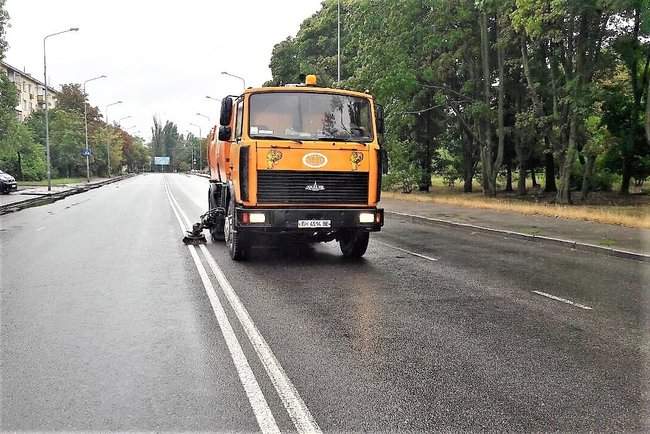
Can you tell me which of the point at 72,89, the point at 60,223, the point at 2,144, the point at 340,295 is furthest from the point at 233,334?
the point at 72,89

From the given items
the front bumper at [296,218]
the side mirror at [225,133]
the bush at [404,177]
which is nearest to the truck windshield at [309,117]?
the side mirror at [225,133]

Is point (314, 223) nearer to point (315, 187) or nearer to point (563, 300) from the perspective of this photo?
point (315, 187)

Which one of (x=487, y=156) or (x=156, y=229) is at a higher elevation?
(x=487, y=156)

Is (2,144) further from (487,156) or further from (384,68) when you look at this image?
(487,156)

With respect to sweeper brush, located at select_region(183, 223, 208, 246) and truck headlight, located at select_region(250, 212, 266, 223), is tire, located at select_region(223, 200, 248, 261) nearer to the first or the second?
truck headlight, located at select_region(250, 212, 266, 223)

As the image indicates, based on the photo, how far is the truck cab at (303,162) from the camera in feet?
30.5

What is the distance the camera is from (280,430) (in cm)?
362

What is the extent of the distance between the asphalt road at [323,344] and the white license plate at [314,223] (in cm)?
72

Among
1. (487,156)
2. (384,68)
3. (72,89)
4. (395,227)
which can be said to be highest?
(72,89)

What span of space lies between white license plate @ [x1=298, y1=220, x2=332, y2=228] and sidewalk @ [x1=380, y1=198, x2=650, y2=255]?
5.85 metres

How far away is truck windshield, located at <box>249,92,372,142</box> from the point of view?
9516 mm

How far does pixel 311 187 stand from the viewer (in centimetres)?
946

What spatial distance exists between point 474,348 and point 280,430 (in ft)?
7.61

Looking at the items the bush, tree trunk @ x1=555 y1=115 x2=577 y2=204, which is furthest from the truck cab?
the bush
